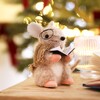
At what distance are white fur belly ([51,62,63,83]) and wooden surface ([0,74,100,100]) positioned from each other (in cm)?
3

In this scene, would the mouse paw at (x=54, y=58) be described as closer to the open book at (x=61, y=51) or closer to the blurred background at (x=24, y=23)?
the open book at (x=61, y=51)

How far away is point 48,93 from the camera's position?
22.5 inches

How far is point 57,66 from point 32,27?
114 millimetres

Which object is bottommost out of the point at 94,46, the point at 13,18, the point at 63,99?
the point at 63,99

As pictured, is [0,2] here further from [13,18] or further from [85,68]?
[85,68]

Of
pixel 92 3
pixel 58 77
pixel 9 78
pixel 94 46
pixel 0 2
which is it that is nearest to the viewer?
pixel 58 77

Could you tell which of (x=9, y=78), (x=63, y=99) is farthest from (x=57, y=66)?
(x=9, y=78)

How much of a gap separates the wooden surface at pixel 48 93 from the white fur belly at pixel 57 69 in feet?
0.11

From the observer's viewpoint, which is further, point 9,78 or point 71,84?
point 9,78

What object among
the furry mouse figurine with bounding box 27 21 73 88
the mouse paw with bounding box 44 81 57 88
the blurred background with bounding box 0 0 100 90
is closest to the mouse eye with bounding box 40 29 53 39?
the furry mouse figurine with bounding box 27 21 73 88

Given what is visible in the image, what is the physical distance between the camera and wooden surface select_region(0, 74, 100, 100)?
1.77 ft

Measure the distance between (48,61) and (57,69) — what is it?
0.03 meters

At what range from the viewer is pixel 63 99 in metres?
0.53

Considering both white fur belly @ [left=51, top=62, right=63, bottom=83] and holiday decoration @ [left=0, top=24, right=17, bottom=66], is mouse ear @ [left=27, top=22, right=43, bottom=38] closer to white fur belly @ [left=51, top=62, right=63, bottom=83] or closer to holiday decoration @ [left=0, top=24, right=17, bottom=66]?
white fur belly @ [left=51, top=62, right=63, bottom=83]
